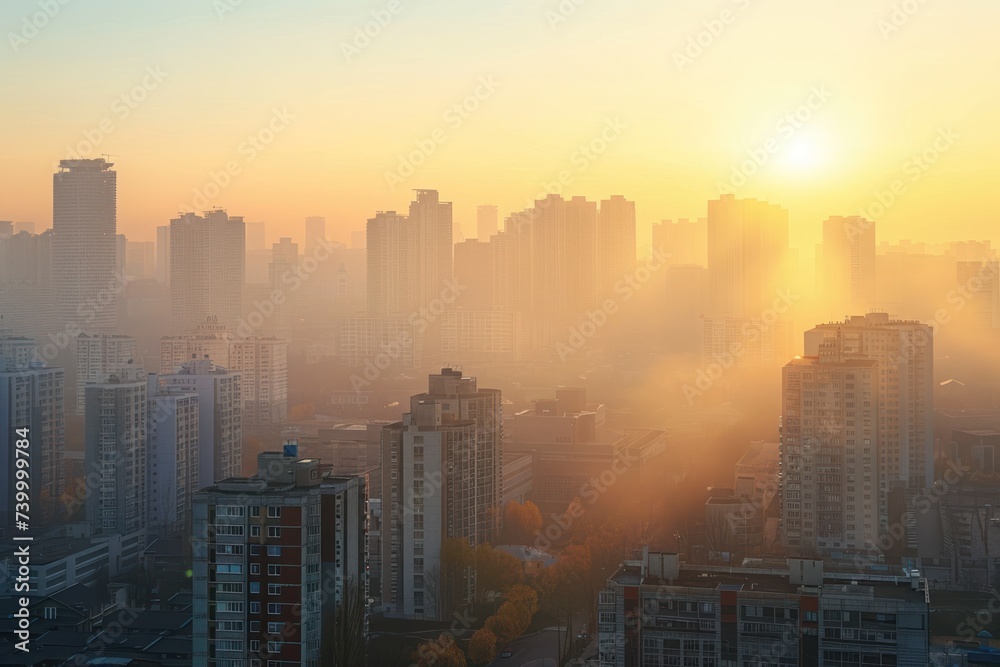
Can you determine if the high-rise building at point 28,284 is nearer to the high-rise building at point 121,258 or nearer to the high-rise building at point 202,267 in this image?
the high-rise building at point 121,258

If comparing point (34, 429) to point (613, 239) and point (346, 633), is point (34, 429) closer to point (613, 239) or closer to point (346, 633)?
point (346, 633)

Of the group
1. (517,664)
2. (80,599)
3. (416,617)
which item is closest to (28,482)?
(80,599)

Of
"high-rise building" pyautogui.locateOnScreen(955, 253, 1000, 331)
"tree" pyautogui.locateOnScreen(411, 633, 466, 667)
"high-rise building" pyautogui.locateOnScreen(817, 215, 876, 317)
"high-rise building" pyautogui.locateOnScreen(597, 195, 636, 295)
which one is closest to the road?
"tree" pyautogui.locateOnScreen(411, 633, 466, 667)

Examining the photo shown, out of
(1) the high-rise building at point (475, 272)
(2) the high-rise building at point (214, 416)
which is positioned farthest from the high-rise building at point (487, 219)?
(2) the high-rise building at point (214, 416)

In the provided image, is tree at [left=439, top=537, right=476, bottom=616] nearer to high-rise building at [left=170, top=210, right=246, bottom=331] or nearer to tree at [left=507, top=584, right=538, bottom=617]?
tree at [left=507, top=584, right=538, bottom=617]

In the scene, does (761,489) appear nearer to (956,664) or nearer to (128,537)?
(956,664)

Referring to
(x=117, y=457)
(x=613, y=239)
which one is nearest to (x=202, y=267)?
(x=613, y=239)
